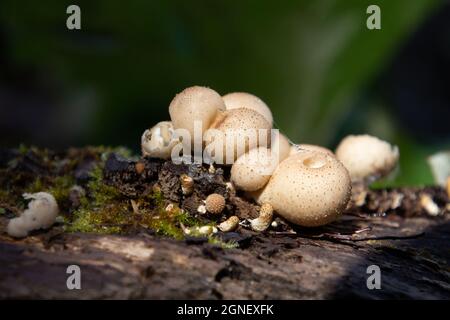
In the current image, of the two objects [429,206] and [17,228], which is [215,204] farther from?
[429,206]

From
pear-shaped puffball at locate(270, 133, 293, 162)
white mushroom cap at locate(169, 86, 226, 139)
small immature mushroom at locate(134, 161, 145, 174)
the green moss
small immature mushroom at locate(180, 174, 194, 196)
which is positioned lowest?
the green moss

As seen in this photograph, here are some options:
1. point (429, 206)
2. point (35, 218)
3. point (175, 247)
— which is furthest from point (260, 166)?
point (429, 206)

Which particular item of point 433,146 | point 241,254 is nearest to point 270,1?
point 433,146

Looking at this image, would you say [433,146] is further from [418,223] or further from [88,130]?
[88,130]

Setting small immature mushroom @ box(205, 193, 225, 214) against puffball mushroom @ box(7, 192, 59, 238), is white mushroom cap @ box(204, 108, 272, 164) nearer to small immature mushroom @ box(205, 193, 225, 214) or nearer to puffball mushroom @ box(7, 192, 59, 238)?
small immature mushroom @ box(205, 193, 225, 214)

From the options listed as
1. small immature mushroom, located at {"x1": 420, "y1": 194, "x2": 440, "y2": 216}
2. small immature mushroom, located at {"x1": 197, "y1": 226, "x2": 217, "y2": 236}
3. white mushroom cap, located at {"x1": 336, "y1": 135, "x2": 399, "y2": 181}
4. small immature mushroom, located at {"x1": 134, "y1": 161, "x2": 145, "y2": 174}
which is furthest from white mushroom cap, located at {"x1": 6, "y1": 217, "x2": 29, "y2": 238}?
small immature mushroom, located at {"x1": 420, "y1": 194, "x2": 440, "y2": 216}
